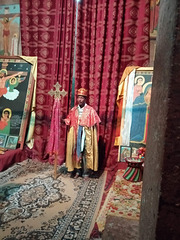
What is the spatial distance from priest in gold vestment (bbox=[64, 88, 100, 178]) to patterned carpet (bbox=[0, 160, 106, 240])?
0.27 metres

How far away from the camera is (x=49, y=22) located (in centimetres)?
437

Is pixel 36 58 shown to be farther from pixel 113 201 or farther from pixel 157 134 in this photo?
pixel 157 134

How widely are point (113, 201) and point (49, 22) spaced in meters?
3.78

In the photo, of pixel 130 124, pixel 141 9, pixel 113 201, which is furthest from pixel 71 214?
pixel 141 9

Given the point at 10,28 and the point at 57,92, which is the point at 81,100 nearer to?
the point at 57,92

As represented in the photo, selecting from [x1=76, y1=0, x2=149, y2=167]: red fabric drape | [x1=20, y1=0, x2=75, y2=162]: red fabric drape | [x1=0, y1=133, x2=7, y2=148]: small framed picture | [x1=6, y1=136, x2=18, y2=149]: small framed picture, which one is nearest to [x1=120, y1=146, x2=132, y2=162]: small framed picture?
[x1=76, y1=0, x2=149, y2=167]: red fabric drape

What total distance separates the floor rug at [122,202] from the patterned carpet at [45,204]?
17cm

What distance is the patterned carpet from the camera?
2191mm

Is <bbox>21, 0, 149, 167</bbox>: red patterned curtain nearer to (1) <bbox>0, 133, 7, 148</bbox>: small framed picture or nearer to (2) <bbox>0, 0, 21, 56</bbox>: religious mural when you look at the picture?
(2) <bbox>0, 0, 21, 56</bbox>: religious mural

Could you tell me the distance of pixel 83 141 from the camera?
3.60 m

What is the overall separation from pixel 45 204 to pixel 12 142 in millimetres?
2004

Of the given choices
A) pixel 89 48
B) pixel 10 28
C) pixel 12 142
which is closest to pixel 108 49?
pixel 89 48

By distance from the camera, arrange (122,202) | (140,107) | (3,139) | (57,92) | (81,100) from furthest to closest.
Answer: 1. (3,139)
2. (140,107)
3. (81,100)
4. (57,92)
5. (122,202)

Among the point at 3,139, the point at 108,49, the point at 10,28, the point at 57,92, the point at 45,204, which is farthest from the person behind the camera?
the point at 10,28
